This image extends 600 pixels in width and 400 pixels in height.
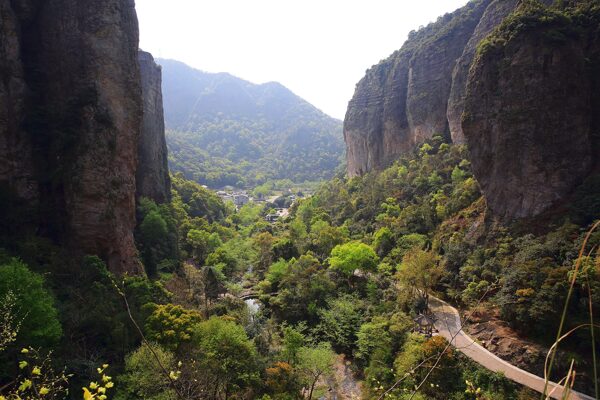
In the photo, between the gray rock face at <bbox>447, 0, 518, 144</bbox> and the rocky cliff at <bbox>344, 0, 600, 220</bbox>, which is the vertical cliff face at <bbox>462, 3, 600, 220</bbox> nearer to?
the rocky cliff at <bbox>344, 0, 600, 220</bbox>

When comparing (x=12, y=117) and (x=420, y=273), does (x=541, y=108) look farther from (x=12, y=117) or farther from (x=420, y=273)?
(x=12, y=117)

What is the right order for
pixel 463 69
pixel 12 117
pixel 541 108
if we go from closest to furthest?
pixel 12 117 < pixel 541 108 < pixel 463 69

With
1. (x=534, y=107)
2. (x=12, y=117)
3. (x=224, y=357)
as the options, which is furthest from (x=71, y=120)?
(x=534, y=107)

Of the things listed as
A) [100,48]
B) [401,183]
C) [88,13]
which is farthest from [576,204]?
[88,13]

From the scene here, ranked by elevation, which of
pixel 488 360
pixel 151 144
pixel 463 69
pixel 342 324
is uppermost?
pixel 463 69

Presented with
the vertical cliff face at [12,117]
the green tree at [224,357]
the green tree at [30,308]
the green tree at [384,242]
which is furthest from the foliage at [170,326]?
the green tree at [384,242]

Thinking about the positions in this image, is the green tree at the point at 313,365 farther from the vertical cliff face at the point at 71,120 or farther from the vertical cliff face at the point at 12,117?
the vertical cliff face at the point at 12,117

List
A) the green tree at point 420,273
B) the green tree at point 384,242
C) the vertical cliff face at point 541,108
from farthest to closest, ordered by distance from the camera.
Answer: the green tree at point 384,242, the green tree at point 420,273, the vertical cliff face at point 541,108


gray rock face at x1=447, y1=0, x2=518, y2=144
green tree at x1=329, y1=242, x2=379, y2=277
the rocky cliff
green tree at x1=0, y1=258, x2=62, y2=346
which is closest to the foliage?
green tree at x1=0, y1=258, x2=62, y2=346
